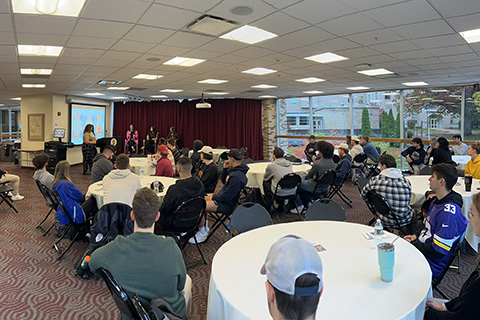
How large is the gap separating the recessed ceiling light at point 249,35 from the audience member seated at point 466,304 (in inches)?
118

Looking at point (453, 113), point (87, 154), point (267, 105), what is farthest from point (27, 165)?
point (453, 113)

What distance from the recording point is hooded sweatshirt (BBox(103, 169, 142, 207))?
3477 mm

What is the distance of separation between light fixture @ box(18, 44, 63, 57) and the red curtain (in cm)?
873

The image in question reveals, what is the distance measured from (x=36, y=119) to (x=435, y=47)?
12080 millimetres

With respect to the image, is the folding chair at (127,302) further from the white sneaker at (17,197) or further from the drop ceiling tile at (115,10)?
the white sneaker at (17,197)

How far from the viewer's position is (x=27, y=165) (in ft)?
36.9

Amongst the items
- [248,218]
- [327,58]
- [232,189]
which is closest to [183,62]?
[327,58]

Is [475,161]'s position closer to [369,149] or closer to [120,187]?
[369,149]

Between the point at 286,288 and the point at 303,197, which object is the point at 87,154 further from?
the point at 286,288

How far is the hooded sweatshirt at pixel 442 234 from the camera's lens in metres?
2.16

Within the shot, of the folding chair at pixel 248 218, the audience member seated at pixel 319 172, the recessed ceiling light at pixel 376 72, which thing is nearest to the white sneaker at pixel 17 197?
the audience member seated at pixel 319 172

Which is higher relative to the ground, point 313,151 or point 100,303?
point 313,151

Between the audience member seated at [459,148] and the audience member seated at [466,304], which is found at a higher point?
the audience member seated at [459,148]

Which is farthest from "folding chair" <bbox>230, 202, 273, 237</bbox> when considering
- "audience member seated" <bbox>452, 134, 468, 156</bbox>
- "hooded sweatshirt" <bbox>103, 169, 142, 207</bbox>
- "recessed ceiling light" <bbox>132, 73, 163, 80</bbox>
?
"audience member seated" <bbox>452, 134, 468, 156</bbox>
